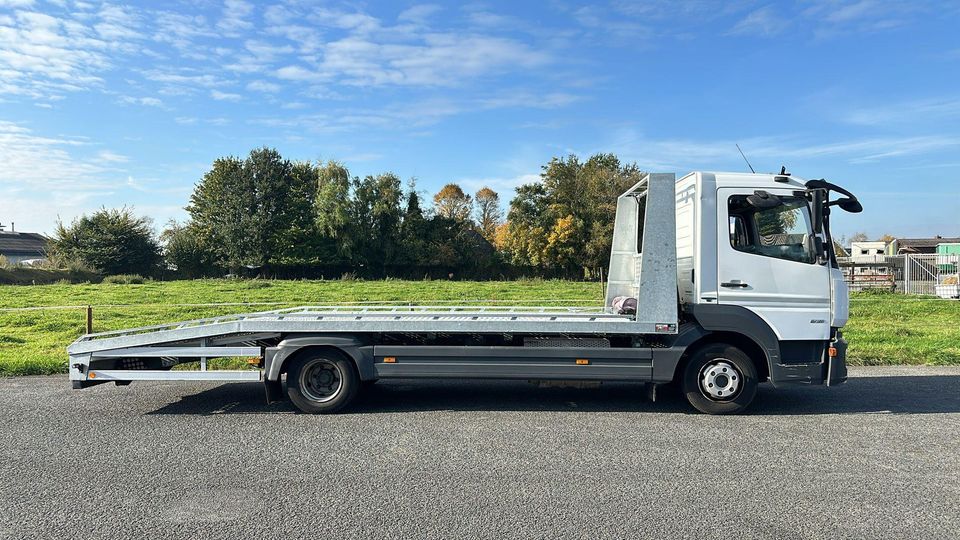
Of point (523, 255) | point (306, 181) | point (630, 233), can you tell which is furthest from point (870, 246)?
point (630, 233)

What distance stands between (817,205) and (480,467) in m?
4.29

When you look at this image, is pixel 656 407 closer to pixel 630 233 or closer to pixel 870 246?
pixel 630 233

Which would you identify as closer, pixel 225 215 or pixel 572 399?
pixel 572 399

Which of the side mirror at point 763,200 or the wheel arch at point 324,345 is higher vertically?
the side mirror at point 763,200

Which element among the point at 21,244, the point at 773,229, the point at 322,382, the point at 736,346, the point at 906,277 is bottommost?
the point at 322,382

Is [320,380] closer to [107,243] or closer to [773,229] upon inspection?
[773,229]

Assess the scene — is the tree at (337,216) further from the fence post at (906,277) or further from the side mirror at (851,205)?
the side mirror at (851,205)

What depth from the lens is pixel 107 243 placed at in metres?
51.1

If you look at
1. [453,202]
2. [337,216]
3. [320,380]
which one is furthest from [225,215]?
[320,380]

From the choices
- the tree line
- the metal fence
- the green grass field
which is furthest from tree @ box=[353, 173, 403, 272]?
the metal fence

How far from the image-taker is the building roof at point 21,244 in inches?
3118

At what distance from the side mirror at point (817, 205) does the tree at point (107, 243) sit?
175 feet

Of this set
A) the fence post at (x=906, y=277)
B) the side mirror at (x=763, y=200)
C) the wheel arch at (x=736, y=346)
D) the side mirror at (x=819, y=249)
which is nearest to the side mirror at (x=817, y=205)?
the side mirror at (x=819, y=249)

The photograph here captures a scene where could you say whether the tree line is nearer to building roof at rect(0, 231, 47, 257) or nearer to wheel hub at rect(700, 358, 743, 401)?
building roof at rect(0, 231, 47, 257)
